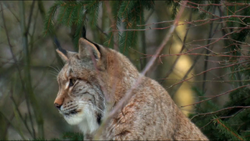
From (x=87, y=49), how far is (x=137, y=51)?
1.85 ft

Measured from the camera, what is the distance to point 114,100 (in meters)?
3.09

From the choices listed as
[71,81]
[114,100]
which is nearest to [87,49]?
[71,81]

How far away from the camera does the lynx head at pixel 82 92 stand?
3.17 meters

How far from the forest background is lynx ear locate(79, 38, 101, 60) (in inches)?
11.6

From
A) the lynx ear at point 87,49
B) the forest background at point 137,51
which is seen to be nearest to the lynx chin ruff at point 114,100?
the lynx ear at point 87,49

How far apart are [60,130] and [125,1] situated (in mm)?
3608

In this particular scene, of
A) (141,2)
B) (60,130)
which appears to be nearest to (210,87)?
(60,130)

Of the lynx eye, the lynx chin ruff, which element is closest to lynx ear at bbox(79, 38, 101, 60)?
the lynx chin ruff

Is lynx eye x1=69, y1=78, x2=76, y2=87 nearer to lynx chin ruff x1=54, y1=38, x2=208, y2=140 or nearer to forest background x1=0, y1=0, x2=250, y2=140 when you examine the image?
lynx chin ruff x1=54, y1=38, x2=208, y2=140

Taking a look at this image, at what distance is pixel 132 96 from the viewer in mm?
3092

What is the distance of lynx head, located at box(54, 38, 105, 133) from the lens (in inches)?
125

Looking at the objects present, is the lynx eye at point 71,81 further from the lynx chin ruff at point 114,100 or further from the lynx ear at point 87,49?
the lynx ear at point 87,49

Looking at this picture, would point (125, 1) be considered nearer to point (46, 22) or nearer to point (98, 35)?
point (46, 22)

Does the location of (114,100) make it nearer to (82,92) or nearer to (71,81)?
(82,92)
